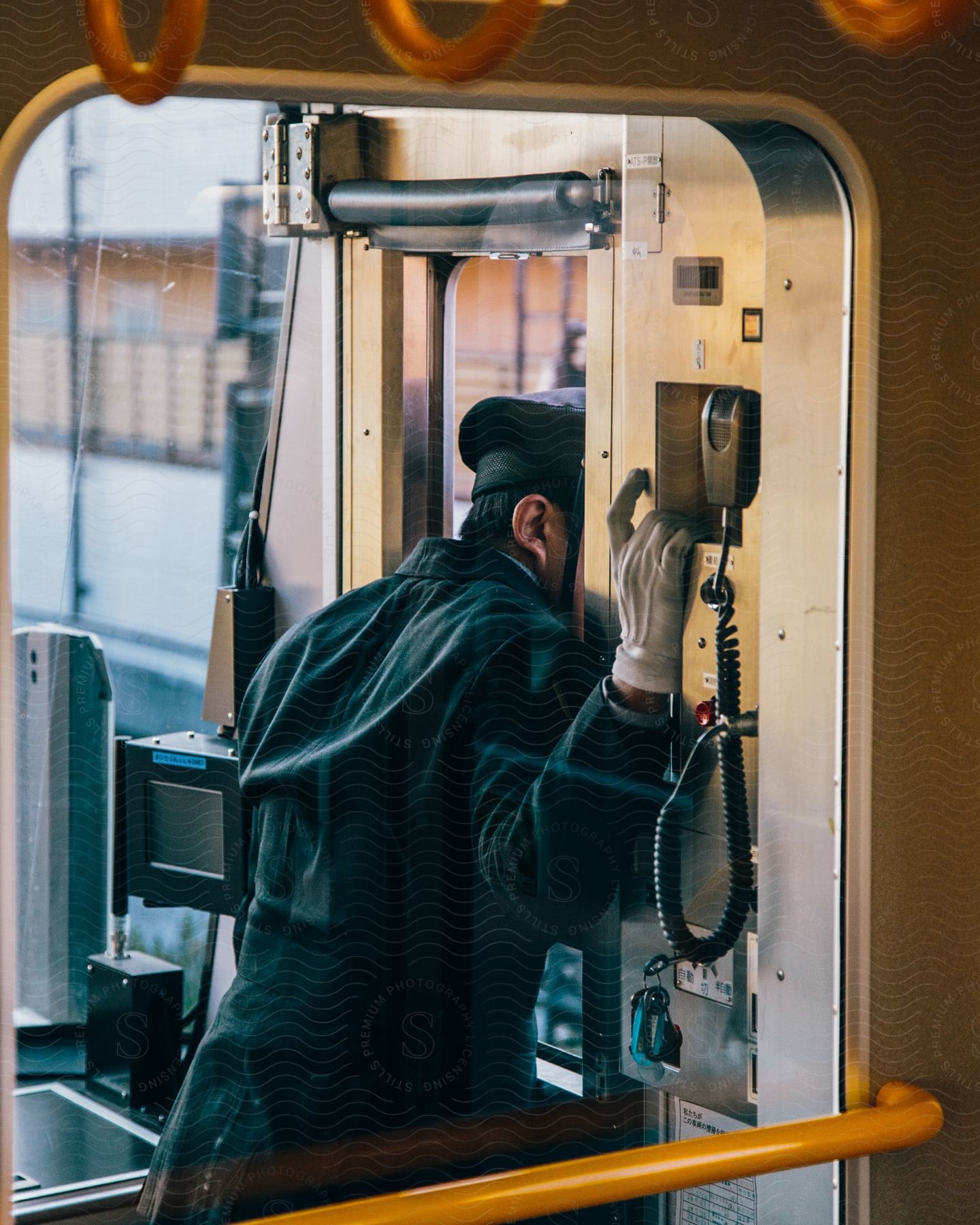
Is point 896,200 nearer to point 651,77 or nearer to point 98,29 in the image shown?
point 651,77

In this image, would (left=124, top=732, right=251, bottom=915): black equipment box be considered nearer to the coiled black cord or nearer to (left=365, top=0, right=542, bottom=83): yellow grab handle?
the coiled black cord

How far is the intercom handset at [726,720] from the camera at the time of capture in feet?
6.10

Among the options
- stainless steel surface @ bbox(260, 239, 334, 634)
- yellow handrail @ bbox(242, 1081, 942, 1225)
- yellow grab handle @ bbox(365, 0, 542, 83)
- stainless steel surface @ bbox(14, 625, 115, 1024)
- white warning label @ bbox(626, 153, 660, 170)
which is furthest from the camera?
stainless steel surface @ bbox(260, 239, 334, 634)

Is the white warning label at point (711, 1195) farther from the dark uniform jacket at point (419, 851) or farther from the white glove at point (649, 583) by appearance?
the white glove at point (649, 583)

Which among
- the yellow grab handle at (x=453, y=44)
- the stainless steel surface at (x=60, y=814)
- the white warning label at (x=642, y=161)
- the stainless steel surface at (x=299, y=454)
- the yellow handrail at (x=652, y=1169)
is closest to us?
the yellow grab handle at (x=453, y=44)

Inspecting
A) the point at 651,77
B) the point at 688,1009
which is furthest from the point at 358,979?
the point at 651,77

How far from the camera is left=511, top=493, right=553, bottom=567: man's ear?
196 cm

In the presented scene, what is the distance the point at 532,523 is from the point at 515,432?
122 mm

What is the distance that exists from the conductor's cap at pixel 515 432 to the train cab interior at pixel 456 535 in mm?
14

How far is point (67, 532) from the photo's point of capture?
1661 millimetres

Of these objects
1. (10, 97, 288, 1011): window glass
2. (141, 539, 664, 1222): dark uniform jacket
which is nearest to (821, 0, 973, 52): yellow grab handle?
(10, 97, 288, 1011): window glass

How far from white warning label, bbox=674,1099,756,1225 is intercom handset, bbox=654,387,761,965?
0.21 m

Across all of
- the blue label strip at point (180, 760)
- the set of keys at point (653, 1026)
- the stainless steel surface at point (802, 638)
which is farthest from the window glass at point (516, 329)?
the set of keys at point (653, 1026)

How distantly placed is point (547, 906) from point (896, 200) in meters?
0.93
